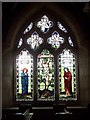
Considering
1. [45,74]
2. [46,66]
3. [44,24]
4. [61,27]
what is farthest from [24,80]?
[61,27]

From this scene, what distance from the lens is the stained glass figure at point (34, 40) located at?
Answer: 379 inches

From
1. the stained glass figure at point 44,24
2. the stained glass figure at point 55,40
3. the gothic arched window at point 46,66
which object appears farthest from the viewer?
the stained glass figure at point 44,24

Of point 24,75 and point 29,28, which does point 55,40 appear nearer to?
point 29,28

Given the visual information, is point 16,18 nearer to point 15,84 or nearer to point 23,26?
point 23,26

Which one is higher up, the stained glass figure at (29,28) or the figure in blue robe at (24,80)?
the stained glass figure at (29,28)

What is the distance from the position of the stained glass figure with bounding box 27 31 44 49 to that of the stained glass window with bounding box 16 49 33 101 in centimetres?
29

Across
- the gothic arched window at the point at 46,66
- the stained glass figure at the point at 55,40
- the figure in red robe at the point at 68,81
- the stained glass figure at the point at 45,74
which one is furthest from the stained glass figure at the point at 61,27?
the figure in red robe at the point at 68,81

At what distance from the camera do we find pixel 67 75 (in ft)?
31.2

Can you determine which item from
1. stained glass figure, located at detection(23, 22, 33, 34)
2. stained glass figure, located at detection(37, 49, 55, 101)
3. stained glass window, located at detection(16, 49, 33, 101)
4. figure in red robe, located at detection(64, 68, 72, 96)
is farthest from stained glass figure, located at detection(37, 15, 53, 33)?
figure in red robe, located at detection(64, 68, 72, 96)

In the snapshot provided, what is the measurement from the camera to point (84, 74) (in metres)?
9.26

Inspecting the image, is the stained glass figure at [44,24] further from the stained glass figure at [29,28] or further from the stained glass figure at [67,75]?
the stained glass figure at [67,75]

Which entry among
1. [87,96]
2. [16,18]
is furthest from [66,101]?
[16,18]

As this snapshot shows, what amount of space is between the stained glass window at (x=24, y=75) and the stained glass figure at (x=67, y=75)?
967mm

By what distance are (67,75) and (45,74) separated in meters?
0.72
